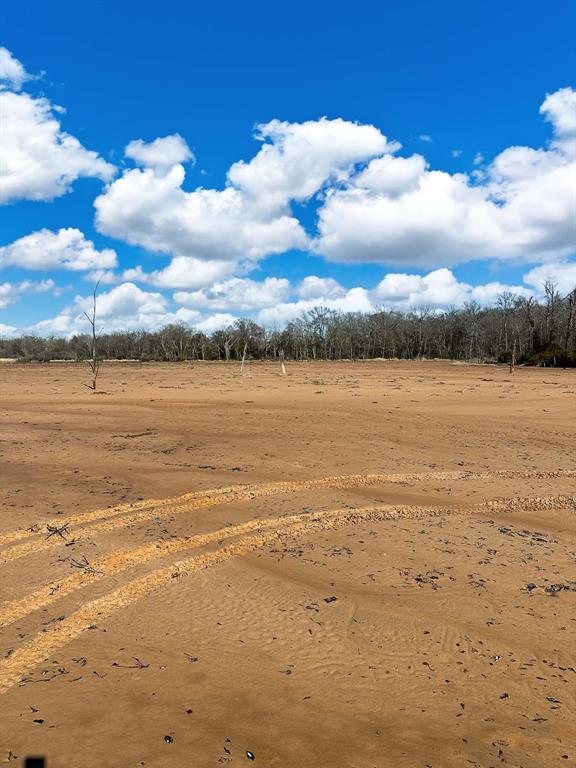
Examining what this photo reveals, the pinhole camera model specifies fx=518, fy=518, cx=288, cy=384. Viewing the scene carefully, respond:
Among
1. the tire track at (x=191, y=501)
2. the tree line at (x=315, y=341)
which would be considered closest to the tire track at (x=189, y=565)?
the tire track at (x=191, y=501)

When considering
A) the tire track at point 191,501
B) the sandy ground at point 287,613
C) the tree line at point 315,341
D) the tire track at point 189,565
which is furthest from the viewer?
the tree line at point 315,341

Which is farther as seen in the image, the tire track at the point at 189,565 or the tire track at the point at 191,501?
the tire track at the point at 191,501

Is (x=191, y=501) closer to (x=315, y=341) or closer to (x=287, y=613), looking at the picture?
(x=287, y=613)

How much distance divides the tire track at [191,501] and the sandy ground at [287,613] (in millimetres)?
49

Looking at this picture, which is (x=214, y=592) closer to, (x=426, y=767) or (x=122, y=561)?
(x=122, y=561)

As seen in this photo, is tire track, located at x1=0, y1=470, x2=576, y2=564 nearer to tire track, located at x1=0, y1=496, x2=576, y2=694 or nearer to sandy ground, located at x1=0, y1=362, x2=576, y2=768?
sandy ground, located at x1=0, y1=362, x2=576, y2=768

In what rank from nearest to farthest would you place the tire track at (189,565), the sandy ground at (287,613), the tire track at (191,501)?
the sandy ground at (287,613) → the tire track at (189,565) → the tire track at (191,501)

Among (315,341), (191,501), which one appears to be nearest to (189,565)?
(191,501)

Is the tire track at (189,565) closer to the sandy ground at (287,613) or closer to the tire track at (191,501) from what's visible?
the sandy ground at (287,613)

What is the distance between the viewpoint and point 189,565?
5.16 meters

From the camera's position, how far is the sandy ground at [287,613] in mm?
2893

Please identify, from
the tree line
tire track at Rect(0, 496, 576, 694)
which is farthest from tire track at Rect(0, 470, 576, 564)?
the tree line

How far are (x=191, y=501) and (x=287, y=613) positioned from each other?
339cm

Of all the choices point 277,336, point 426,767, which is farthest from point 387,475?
point 277,336
